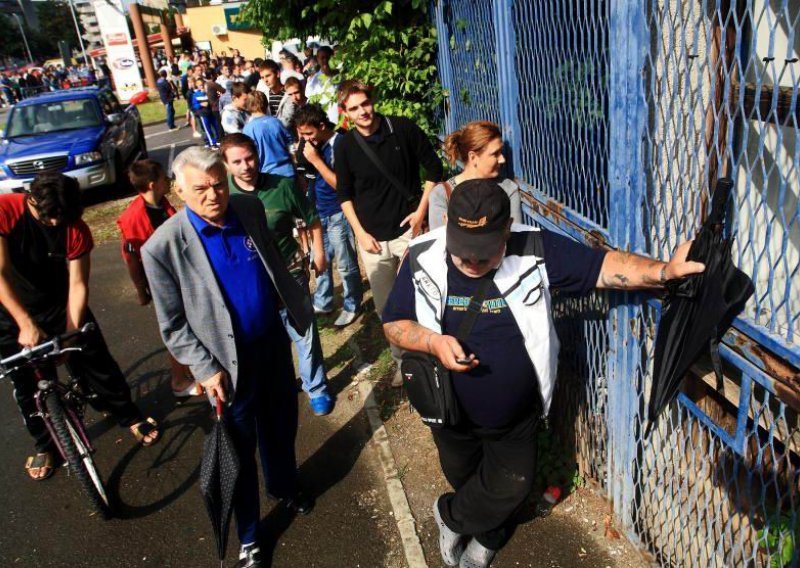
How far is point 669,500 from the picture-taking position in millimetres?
2662

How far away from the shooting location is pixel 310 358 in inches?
176

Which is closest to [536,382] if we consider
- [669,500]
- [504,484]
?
[504,484]

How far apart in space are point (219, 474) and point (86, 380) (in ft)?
6.68

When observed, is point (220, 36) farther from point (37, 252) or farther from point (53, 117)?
point (37, 252)

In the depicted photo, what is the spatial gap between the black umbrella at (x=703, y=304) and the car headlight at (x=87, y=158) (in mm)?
12064

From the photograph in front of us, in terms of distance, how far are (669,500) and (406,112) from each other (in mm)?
4304

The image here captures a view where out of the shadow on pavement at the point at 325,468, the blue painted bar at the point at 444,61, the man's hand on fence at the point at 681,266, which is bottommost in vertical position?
the shadow on pavement at the point at 325,468

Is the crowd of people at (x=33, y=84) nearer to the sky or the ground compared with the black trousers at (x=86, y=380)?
nearer to the sky

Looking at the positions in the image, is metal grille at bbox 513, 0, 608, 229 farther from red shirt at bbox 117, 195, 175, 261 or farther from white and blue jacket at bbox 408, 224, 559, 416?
red shirt at bbox 117, 195, 175, 261

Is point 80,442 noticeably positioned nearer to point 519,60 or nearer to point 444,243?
point 444,243

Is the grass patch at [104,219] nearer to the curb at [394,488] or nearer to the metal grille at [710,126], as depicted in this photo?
the curb at [394,488]

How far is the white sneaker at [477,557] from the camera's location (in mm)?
3061

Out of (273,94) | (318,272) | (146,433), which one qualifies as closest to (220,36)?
(273,94)

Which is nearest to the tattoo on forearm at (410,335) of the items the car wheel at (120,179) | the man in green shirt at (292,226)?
the man in green shirt at (292,226)
